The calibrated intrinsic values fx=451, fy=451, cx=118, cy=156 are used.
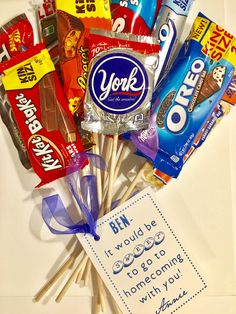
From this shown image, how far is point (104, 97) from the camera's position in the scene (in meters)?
0.74

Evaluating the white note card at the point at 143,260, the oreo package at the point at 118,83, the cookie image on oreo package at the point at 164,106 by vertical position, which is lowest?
the white note card at the point at 143,260

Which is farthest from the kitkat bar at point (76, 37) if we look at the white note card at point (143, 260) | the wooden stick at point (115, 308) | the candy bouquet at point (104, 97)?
the wooden stick at point (115, 308)

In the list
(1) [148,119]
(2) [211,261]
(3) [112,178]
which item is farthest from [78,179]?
(2) [211,261]

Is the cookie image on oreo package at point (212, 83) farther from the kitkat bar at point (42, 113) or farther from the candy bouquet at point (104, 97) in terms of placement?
the kitkat bar at point (42, 113)

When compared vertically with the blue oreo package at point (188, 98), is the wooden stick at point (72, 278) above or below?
below

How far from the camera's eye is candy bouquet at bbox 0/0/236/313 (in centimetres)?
75

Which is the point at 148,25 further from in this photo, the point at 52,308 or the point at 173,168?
the point at 52,308

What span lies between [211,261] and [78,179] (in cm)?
29

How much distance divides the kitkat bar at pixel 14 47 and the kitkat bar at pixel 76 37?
0.29ft

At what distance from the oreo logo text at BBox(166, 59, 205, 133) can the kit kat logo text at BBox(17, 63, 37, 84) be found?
0.24 meters

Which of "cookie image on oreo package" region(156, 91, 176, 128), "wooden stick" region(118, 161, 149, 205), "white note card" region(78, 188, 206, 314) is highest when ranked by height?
"cookie image on oreo package" region(156, 91, 176, 128)

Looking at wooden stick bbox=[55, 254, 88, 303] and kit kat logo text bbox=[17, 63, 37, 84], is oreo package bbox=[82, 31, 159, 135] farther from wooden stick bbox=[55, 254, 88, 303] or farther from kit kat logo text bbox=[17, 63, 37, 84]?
wooden stick bbox=[55, 254, 88, 303]

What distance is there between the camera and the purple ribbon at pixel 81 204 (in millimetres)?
774

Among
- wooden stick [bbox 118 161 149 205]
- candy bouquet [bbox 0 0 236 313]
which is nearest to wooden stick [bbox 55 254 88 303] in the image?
candy bouquet [bbox 0 0 236 313]
